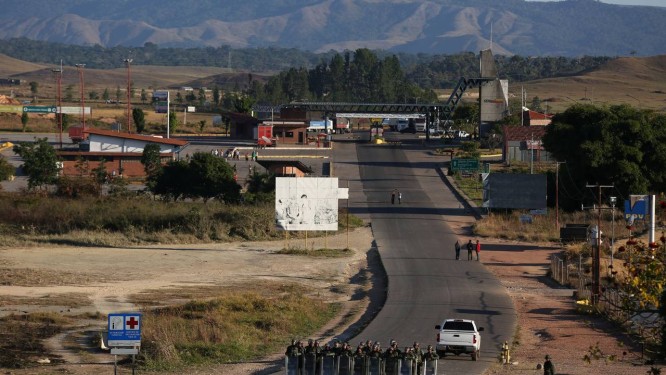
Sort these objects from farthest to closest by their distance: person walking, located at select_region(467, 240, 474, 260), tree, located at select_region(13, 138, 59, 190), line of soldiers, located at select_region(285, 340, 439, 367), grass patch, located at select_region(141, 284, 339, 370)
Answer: tree, located at select_region(13, 138, 59, 190)
person walking, located at select_region(467, 240, 474, 260)
grass patch, located at select_region(141, 284, 339, 370)
line of soldiers, located at select_region(285, 340, 439, 367)

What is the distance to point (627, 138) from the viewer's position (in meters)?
73.3

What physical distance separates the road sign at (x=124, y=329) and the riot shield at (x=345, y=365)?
554cm

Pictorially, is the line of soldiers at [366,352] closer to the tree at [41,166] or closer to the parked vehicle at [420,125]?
the tree at [41,166]

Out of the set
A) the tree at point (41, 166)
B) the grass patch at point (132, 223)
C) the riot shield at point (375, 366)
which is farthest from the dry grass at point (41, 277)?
the tree at point (41, 166)

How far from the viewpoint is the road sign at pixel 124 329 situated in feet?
90.9

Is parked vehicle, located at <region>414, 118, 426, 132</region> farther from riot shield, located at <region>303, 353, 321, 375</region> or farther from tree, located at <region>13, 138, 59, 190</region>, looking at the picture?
riot shield, located at <region>303, 353, 321, 375</region>

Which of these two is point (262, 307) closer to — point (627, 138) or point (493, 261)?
point (493, 261)

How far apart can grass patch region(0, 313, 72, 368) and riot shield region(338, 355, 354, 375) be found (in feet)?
30.5

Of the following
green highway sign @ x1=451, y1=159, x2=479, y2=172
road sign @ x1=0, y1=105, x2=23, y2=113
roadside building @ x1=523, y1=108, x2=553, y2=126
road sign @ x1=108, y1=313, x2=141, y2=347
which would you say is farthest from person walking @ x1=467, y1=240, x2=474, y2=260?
road sign @ x1=0, y1=105, x2=23, y2=113

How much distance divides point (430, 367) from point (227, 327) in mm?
9247

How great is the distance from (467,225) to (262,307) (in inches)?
1235

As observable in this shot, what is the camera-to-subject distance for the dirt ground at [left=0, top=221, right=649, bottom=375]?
115ft

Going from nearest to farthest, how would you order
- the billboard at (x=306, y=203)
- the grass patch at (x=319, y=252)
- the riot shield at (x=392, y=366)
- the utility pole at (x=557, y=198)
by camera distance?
the riot shield at (x=392, y=366) → the billboard at (x=306, y=203) → the grass patch at (x=319, y=252) → the utility pole at (x=557, y=198)

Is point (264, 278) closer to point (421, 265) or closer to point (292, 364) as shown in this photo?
point (421, 265)
